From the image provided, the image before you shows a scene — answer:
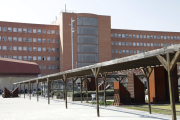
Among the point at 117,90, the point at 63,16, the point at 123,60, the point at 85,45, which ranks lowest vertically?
the point at 117,90

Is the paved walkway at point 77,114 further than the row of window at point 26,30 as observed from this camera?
No

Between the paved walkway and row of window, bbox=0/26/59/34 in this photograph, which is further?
row of window, bbox=0/26/59/34

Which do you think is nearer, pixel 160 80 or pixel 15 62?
pixel 160 80

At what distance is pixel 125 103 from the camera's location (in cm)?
2081

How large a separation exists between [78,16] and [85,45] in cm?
1007

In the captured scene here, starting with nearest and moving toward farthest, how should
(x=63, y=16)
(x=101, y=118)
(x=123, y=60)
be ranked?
(x=123, y=60) < (x=101, y=118) < (x=63, y=16)

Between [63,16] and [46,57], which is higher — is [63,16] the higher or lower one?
the higher one

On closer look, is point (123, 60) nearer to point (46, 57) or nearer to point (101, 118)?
point (101, 118)

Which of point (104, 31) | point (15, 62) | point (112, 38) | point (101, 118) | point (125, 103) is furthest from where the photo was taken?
point (112, 38)

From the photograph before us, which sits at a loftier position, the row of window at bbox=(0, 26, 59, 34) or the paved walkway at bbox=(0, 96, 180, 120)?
the row of window at bbox=(0, 26, 59, 34)

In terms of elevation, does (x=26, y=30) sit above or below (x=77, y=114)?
above

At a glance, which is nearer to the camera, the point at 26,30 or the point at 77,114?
the point at 77,114

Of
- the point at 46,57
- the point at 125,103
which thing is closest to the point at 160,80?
the point at 125,103

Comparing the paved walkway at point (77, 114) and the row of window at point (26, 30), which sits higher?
the row of window at point (26, 30)
